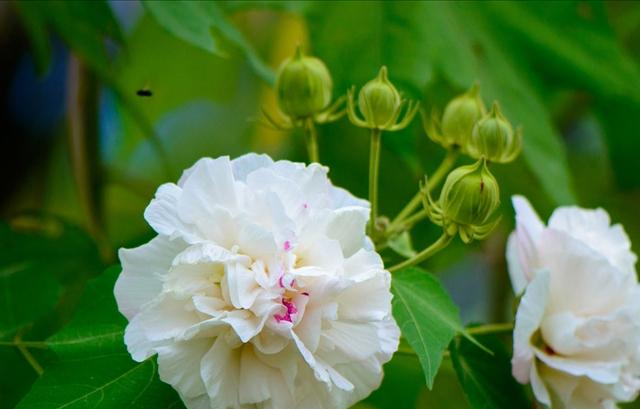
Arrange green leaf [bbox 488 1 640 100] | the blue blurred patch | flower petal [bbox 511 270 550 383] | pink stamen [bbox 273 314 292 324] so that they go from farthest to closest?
the blue blurred patch → green leaf [bbox 488 1 640 100] → flower petal [bbox 511 270 550 383] → pink stamen [bbox 273 314 292 324]

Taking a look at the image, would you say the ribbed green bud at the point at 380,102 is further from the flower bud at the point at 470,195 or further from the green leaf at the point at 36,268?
the green leaf at the point at 36,268

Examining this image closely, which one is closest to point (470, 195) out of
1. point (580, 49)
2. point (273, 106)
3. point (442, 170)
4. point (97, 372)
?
point (442, 170)

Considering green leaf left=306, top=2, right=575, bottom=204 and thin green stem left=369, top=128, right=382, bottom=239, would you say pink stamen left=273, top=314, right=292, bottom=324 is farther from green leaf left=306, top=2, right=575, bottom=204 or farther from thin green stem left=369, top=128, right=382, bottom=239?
green leaf left=306, top=2, right=575, bottom=204

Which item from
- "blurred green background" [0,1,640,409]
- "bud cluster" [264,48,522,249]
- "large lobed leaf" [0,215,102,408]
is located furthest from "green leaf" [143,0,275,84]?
"large lobed leaf" [0,215,102,408]

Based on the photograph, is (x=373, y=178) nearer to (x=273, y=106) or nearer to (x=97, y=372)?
(x=97, y=372)

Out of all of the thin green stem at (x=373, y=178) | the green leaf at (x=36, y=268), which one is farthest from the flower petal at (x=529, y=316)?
the green leaf at (x=36, y=268)

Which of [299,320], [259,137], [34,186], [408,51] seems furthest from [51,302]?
[259,137]
